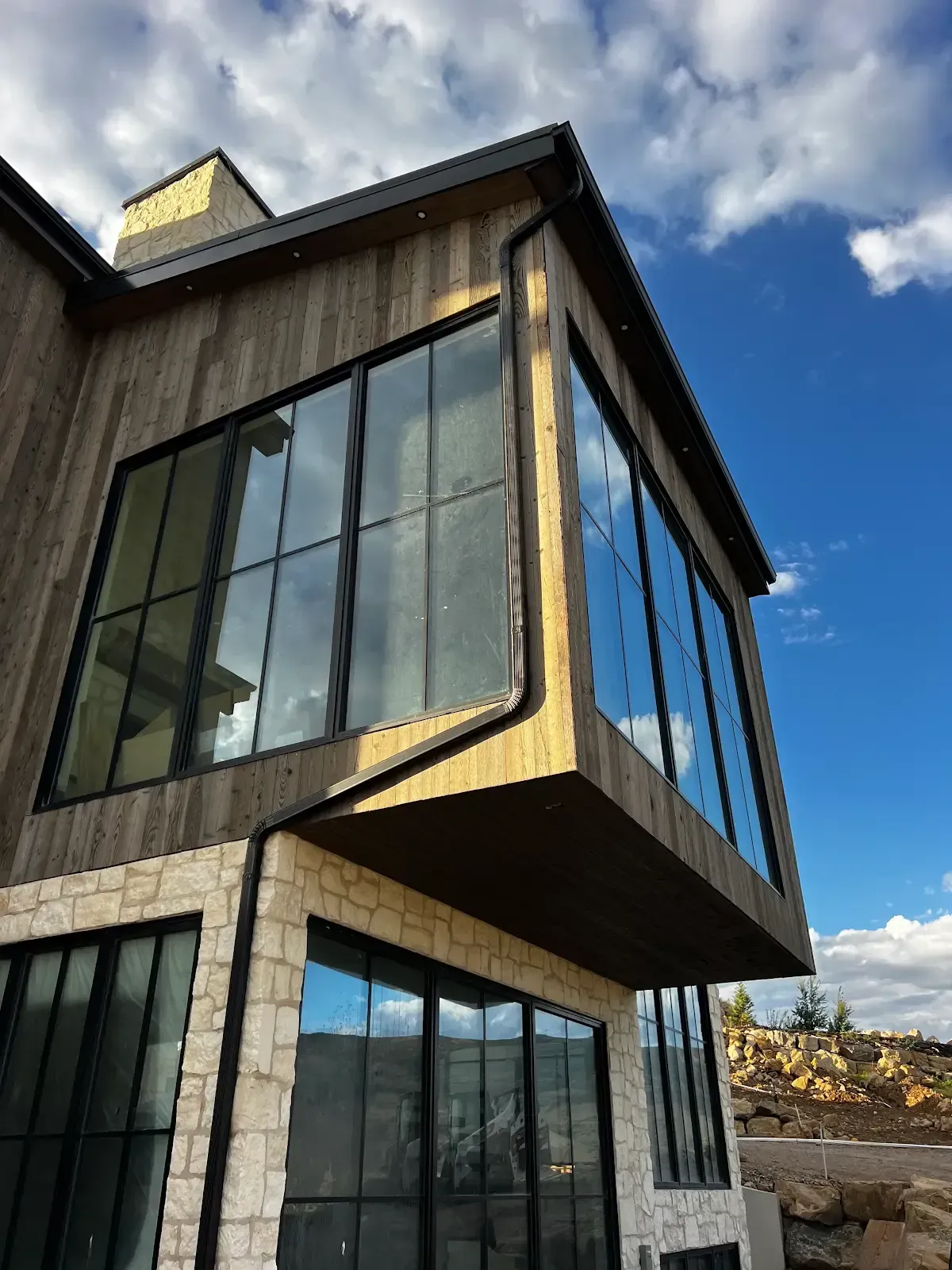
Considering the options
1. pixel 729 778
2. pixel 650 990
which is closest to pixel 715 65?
pixel 729 778

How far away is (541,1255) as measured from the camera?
6766mm

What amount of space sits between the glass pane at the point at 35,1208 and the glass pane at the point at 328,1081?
146 cm

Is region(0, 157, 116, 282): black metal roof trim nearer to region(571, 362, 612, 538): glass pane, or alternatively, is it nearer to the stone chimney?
the stone chimney

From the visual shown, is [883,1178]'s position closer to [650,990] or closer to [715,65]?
[650,990]

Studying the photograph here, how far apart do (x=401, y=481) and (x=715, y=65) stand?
21.9 feet

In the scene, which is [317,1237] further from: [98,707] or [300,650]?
[98,707]

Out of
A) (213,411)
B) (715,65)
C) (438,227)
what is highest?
(715,65)

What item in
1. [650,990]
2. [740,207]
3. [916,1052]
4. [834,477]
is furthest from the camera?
[916,1052]

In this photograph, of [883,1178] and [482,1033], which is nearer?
[482,1033]

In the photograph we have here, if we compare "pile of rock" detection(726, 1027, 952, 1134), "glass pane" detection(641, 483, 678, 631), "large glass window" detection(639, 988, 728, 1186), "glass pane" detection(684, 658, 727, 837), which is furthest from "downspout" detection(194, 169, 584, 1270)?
"pile of rock" detection(726, 1027, 952, 1134)

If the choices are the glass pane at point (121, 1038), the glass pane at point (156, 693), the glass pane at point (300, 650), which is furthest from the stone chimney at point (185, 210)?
the glass pane at point (121, 1038)

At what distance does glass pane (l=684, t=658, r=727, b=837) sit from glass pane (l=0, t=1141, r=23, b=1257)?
18.4ft

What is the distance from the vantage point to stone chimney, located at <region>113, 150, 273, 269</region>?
10.5 metres

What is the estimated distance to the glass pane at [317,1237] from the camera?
4617 mm
